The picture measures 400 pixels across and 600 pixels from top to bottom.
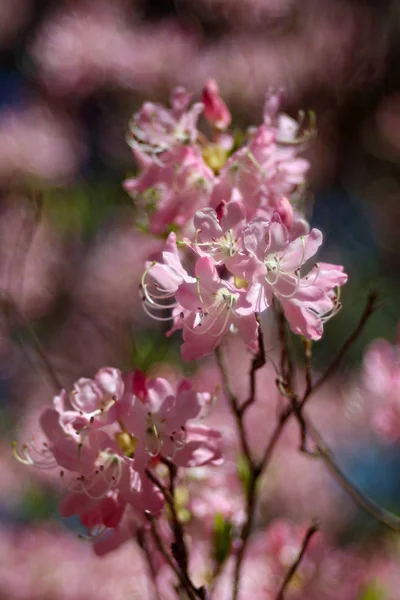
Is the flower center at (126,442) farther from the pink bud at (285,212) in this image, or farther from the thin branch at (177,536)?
the pink bud at (285,212)

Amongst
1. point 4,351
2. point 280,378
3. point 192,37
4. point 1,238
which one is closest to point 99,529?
point 280,378

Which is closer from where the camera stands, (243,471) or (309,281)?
(309,281)

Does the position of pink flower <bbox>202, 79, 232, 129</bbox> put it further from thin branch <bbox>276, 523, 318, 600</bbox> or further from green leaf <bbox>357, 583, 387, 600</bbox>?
green leaf <bbox>357, 583, 387, 600</bbox>

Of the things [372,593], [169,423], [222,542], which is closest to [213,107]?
[169,423]

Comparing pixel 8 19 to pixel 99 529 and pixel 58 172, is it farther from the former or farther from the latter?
pixel 99 529

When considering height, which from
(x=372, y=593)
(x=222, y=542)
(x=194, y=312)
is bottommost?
(x=372, y=593)

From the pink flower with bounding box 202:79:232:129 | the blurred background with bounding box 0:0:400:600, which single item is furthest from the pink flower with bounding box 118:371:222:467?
the blurred background with bounding box 0:0:400:600

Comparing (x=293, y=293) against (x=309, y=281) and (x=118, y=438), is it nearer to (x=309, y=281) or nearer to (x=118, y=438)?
(x=309, y=281)

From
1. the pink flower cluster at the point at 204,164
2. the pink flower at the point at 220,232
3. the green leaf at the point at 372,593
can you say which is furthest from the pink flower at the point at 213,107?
the green leaf at the point at 372,593
